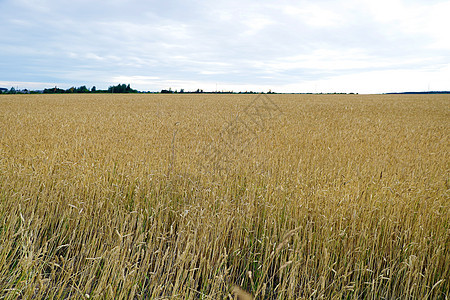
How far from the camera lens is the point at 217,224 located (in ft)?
9.60

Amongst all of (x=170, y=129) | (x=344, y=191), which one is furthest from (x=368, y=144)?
(x=170, y=129)

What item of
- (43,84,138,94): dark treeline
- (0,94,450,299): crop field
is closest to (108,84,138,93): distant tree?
(43,84,138,94): dark treeline

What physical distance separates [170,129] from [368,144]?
525 cm

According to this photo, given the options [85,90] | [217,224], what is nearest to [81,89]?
[85,90]

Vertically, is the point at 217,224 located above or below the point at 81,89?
below

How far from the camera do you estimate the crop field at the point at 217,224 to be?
2.34 metres

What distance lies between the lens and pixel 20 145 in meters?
5.43

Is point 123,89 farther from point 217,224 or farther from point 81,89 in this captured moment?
point 217,224

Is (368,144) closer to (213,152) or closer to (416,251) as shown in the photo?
(213,152)

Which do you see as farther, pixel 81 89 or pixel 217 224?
pixel 81 89

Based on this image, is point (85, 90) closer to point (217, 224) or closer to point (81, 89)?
point (81, 89)

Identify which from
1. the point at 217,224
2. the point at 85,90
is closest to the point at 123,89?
the point at 85,90

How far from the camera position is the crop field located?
234cm

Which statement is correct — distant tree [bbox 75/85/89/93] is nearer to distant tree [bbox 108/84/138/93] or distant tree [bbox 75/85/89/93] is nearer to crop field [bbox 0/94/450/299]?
distant tree [bbox 108/84/138/93]
